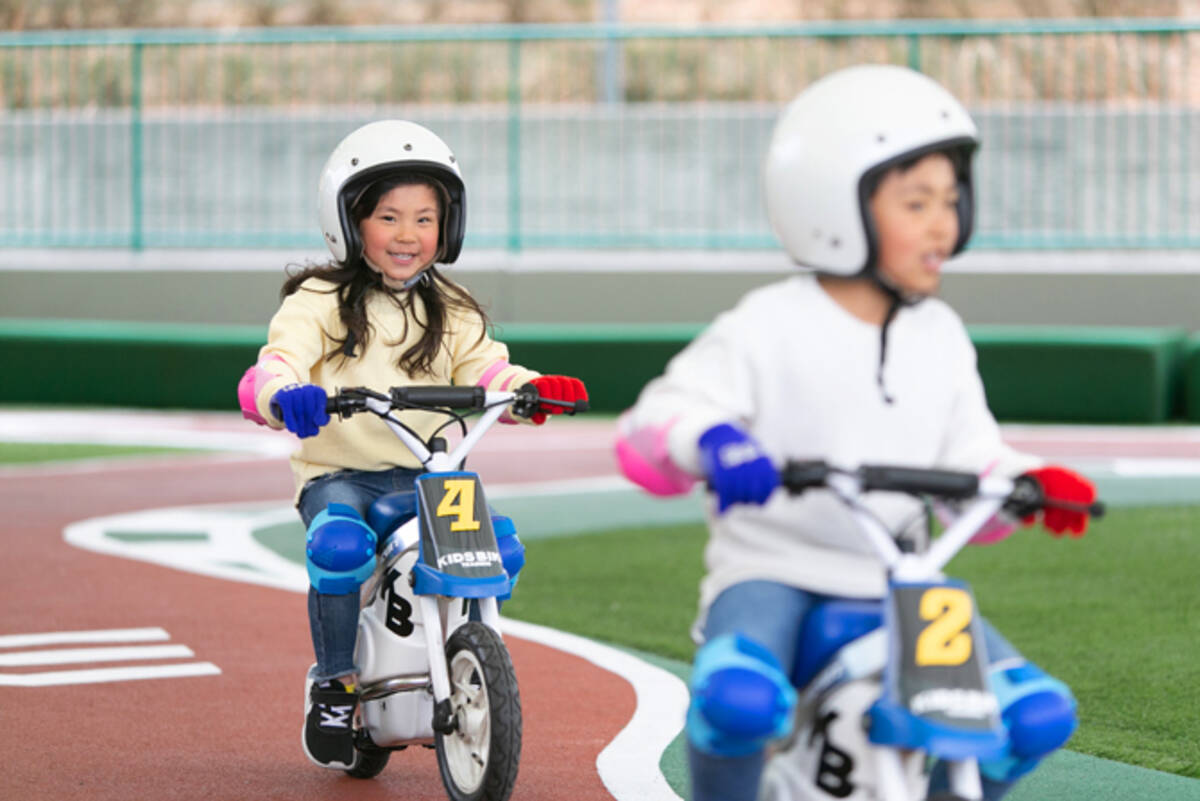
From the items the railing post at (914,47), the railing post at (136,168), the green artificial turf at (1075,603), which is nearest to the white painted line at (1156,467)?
the green artificial turf at (1075,603)

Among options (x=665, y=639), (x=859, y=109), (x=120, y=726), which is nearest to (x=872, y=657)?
(x=859, y=109)

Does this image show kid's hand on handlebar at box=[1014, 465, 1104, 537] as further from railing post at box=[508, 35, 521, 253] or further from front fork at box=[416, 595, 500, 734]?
railing post at box=[508, 35, 521, 253]

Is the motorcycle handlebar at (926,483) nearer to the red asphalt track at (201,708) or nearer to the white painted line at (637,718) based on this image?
the white painted line at (637,718)

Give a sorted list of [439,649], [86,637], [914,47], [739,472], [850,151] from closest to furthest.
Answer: [739,472] < [850,151] < [439,649] < [86,637] < [914,47]

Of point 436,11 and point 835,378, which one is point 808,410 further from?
point 436,11

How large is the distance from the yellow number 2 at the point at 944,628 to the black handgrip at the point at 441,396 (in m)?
1.87

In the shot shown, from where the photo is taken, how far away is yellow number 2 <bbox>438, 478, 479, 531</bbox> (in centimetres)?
488

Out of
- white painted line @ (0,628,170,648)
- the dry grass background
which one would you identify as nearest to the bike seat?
white painted line @ (0,628,170,648)

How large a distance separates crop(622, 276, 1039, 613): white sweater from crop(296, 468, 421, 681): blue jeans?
162 cm

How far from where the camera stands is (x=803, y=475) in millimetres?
3385

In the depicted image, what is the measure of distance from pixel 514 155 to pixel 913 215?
1705 centimetres

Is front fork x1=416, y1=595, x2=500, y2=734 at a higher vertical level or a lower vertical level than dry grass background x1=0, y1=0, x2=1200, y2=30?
lower

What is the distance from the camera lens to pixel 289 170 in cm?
2127

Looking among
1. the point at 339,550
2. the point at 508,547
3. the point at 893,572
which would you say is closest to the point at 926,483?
the point at 893,572
